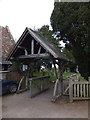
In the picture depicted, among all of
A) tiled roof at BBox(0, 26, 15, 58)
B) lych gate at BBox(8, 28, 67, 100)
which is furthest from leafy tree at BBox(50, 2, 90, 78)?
tiled roof at BBox(0, 26, 15, 58)

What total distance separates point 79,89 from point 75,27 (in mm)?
6323

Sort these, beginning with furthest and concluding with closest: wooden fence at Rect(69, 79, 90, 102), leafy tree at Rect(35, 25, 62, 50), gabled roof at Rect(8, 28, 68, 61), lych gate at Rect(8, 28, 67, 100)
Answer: leafy tree at Rect(35, 25, 62, 50), lych gate at Rect(8, 28, 67, 100), gabled roof at Rect(8, 28, 68, 61), wooden fence at Rect(69, 79, 90, 102)

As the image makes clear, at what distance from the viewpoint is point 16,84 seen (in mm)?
16359

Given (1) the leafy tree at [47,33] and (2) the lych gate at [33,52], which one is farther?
(1) the leafy tree at [47,33]

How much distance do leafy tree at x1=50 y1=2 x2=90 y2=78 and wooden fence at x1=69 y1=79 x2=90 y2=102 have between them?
306 centimetres

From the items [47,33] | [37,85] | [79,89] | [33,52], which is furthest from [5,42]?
[79,89]

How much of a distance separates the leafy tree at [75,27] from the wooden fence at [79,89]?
3064 mm

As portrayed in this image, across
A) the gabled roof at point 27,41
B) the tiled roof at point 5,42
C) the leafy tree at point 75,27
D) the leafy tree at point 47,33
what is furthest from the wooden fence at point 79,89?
the tiled roof at point 5,42

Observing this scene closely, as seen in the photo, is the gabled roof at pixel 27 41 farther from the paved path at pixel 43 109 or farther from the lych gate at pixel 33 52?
the paved path at pixel 43 109

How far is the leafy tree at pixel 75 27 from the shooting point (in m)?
15.3

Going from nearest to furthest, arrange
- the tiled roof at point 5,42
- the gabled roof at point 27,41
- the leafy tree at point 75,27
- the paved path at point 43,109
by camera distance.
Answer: the paved path at point 43,109, the gabled roof at point 27,41, the leafy tree at point 75,27, the tiled roof at point 5,42

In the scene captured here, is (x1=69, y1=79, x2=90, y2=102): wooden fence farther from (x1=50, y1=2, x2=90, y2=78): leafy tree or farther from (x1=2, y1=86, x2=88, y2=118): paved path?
(x1=50, y1=2, x2=90, y2=78): leafy tree

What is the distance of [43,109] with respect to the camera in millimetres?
10367

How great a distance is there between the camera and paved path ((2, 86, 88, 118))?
9211mm
